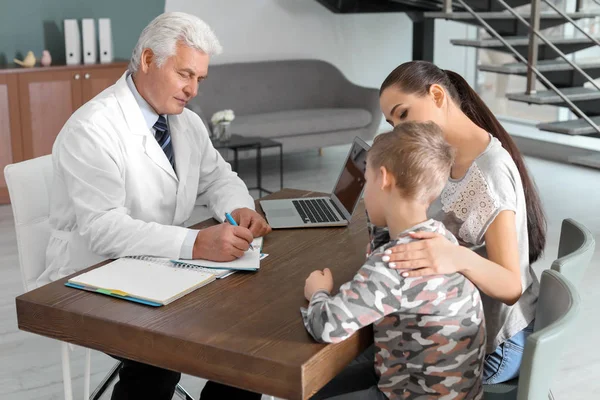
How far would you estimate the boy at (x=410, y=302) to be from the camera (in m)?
1.58

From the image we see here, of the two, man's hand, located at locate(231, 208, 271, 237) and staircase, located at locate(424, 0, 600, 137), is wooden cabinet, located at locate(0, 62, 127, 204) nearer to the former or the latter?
staircase, located at locate(424, 0, 600, 137)

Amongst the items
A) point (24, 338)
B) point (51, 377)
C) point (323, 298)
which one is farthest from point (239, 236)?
point (24, 338)

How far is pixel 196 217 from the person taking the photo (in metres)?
5.38

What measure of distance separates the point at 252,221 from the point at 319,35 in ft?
18.6

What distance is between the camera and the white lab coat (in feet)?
6.82

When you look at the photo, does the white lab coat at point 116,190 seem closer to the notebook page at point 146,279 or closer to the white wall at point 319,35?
the notebook page at point 146,279

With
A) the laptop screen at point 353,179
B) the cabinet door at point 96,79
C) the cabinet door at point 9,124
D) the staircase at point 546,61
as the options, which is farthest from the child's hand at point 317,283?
the cabinet door at point 96,79

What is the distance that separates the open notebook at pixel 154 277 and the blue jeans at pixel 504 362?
0.61 metres

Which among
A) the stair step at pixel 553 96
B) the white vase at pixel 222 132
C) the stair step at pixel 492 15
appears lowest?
the white vase at pixel 222 132

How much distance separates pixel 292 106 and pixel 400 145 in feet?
18.5

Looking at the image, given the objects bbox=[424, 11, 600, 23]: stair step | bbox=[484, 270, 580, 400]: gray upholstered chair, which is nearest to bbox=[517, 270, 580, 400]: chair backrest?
bbox=[484, 270, 580, 400]: gray upholstered chair

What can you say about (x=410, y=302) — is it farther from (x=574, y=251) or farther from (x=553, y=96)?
(x=553, y=96)

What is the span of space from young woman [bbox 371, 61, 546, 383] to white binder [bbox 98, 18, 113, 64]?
14.9 feet

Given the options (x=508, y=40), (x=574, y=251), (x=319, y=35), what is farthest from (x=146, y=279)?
(x=319, y=35)
